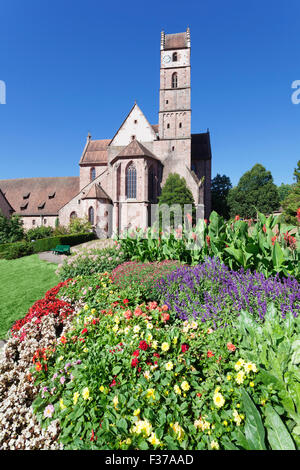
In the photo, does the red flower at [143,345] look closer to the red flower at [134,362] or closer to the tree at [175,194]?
the red flower at [134,362]

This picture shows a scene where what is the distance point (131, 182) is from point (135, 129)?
7741 millimetres

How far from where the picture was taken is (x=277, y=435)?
1450mm

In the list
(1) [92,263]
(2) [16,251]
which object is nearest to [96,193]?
(2) [16,251]

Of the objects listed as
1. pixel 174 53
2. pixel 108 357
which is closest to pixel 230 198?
pixel 174 53

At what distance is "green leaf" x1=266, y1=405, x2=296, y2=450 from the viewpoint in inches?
55.4

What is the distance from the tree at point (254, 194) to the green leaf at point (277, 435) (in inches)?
1637

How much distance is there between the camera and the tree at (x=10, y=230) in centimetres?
2023

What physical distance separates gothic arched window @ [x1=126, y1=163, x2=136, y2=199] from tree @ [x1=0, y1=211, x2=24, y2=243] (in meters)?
11.8

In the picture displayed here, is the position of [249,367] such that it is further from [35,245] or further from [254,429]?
[35,245]
